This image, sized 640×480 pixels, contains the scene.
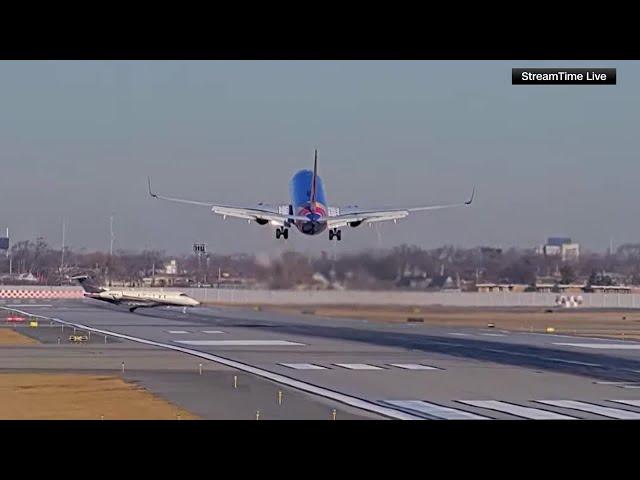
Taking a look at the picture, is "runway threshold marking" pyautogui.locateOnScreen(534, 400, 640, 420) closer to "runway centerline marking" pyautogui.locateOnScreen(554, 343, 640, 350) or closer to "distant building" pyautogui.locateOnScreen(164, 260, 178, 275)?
"distant building" pyautogui.locateOnScreen(164, 260, 178, 275)

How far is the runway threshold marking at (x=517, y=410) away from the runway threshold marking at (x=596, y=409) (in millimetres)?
899

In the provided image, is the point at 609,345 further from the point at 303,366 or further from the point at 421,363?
the point at 303,366

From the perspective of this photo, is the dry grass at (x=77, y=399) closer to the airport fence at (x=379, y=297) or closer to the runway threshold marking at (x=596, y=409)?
the airport fence at (x=379, y=297)

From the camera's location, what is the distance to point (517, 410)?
65.2 ft

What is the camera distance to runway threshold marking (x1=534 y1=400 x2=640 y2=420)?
1948 centimetres

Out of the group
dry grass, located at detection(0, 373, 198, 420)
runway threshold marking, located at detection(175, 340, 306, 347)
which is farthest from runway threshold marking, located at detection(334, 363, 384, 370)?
runway threshold marking, located at detection(175, 340, 306, 347)

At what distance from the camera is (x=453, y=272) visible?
24.4 m

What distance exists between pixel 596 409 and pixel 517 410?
1.68m

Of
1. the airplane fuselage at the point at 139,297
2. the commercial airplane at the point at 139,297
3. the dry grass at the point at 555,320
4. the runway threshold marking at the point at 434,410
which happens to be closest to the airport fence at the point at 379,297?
the dry grass at the point at 555,320

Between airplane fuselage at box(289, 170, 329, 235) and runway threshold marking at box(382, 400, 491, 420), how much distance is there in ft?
14.3
